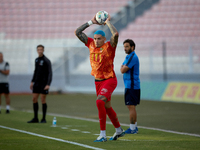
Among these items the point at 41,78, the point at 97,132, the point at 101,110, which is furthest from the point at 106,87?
the point at 41,78

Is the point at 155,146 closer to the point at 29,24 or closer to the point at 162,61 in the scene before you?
the point at 162,61

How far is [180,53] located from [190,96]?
570 cm

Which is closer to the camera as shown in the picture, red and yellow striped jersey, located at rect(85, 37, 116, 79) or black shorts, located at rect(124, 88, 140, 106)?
red and yellow striped jersey, located at rect(85, 37, 116, 79)

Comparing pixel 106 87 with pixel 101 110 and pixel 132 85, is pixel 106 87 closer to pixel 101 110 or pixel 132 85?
pixel 101 110

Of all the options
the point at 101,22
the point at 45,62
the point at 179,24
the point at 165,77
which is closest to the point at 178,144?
the point at 101,22

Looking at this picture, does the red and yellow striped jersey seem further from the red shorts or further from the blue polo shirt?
the blue polo shirt

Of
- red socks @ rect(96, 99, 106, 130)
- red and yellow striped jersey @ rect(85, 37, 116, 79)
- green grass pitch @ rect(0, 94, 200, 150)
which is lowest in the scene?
green grass pitch @ rect(0, 94, 200, 150)

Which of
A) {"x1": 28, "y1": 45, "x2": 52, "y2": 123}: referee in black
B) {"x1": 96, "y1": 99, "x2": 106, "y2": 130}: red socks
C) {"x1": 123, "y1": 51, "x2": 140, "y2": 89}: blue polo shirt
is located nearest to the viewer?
{"x1": 96, "y1": 99, "x2": 106, "y2": 130}: red socks

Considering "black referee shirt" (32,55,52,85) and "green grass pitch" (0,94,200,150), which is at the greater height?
"black referee shirt" (32,55,52,85)

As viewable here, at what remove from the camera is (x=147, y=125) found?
11.3 meters

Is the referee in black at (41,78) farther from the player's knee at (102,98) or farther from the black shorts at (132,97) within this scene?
the player's knee at (102,98)

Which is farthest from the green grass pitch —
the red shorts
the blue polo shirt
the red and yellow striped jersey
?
the red and yellow striped jersey

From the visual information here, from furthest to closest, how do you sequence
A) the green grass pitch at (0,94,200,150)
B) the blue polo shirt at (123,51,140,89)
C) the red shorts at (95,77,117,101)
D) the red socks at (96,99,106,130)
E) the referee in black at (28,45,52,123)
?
the referee in black at (28,45,52,123), the blue polo shirt at (123,51,140,89), the red shorts at (95,77,117,101), the red socks at (96,99,106,130), the green grass pitch at (0,94,200,150)

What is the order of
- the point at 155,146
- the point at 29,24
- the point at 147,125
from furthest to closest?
the point at 29,24, the point at 147,125, the point at 155,146
